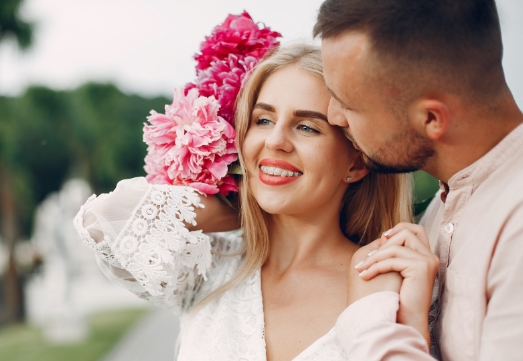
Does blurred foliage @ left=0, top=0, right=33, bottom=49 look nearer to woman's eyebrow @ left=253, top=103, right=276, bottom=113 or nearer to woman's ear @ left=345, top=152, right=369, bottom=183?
woman's eyebrow @ left=253, top=103, right=276, bottom=113

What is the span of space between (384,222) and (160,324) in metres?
10.5

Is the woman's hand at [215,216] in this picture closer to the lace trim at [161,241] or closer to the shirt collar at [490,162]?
the lace trim at [161,241]

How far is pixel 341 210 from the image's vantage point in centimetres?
284

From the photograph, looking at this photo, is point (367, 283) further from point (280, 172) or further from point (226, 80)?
point (226, 80)

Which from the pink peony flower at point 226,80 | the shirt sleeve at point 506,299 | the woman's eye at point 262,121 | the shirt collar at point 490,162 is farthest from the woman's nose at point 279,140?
the shirt sleeve at point 506,299

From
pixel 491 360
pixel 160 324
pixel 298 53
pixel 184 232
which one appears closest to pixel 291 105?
pixel 298 53

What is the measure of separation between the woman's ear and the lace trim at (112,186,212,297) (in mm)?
710

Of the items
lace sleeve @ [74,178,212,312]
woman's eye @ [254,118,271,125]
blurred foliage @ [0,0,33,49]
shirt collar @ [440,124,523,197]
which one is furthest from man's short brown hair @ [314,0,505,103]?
blurred foliage @ [0,0,33,49]

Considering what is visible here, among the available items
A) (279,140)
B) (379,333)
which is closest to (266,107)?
(279,140)

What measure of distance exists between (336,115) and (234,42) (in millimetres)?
611

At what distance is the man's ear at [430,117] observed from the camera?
176 centimetres

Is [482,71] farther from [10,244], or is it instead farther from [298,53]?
[10,244]

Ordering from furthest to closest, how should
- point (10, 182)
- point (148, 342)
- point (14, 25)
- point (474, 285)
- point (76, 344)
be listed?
point (10, 182), point (14, 25), point (76, 344), point (148, 342), point (474, 285)

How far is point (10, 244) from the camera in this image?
1922 centimetres
